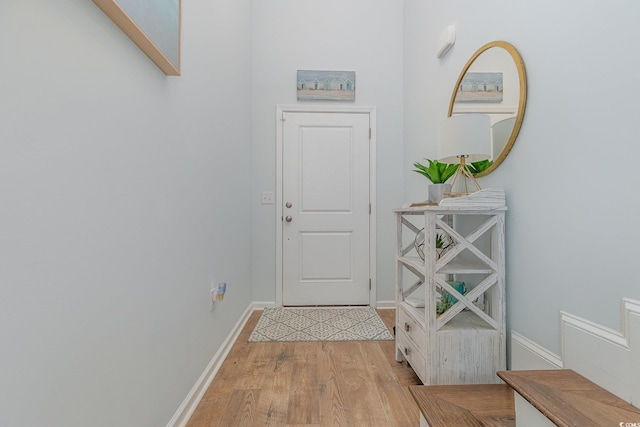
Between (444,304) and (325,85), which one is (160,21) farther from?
(325,85)

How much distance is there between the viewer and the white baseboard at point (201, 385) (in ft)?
3.95

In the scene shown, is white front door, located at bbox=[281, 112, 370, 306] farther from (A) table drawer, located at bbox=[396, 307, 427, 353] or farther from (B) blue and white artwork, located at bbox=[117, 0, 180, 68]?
(B) blue and white artwork, located at bbox=[117, 0, 180, 68]

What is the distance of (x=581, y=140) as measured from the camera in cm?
100

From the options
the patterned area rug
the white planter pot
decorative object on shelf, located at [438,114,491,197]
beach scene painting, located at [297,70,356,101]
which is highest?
beach scene painting, located at [297,70,356,101]

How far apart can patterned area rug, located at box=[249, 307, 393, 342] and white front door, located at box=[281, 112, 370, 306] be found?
18 centimetres

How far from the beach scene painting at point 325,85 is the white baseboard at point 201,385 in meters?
2.15

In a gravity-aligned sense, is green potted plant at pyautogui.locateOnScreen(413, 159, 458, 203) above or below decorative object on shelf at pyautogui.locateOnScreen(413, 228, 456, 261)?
above

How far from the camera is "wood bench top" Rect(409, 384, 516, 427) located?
3.27 feet

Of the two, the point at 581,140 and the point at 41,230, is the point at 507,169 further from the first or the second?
the point at 41,230

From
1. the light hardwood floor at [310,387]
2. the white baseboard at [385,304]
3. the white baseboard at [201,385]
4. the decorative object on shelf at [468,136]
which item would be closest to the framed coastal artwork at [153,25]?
the decorative object on shelf at [468,136]

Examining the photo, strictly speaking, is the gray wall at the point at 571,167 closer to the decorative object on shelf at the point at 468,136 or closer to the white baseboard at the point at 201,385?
the decorative object on shelf at the point at 468,136

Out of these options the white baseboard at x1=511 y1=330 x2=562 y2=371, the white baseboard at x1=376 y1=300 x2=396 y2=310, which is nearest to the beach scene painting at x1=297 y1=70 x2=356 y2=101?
the white baseboard at x1=376 y1=300 x2=396 y2=310

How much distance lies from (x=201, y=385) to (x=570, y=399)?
4.75 ft

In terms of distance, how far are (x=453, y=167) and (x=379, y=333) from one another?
1318mm
